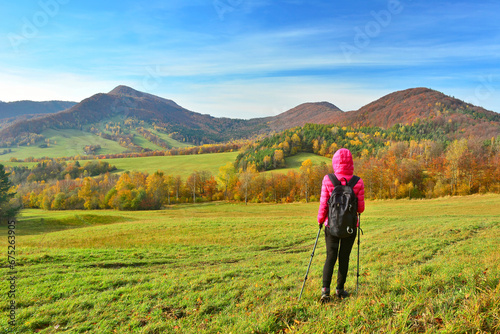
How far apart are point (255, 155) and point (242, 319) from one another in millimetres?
120905

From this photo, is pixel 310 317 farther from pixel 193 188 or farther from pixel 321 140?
pixel 321 140

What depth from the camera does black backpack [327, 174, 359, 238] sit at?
211 inches

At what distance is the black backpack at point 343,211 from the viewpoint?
535 centimetres

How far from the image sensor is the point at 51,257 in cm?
1440

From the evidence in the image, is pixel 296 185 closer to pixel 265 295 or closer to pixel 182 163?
pixel 265 295

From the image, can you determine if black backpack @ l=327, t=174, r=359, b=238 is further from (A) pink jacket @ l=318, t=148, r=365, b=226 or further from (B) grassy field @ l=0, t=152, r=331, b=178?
(B) grassy field @ l=0, t=152, r=331, b=178

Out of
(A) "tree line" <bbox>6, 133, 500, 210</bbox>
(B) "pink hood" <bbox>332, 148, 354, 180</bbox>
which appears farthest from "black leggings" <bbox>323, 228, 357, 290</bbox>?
(A) "tree line" <bbox>6, 133, 500, 210</bbox>

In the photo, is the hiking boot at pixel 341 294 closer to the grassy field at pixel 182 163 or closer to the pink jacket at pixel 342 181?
the pink jacket at pixel 342 181

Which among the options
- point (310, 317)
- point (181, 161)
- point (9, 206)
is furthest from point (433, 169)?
point (181, 161)

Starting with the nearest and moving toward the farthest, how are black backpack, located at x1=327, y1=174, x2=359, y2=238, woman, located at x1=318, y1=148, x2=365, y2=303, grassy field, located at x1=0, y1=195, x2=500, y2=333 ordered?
grassy field, located at x1=0, y1=195, x2=500, y2=333 → black backpack, located at x1=327, y1=174, x2=359, y2=238 → woman, located at x1=318, y1=148, x2=365, y2=303

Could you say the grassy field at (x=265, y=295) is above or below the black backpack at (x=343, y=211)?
below

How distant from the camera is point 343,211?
5348 mm

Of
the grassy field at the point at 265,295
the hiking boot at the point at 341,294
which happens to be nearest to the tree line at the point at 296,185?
the grassy field at the point at 265,295

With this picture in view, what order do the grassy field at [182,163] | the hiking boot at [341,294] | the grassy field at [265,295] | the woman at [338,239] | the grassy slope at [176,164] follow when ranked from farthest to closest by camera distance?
the grassy slope at [176,164] → the grassy field at [182,163] → the hiking boot at [341,294] → the woman at [338,239] → the grassy field at [265,295]
